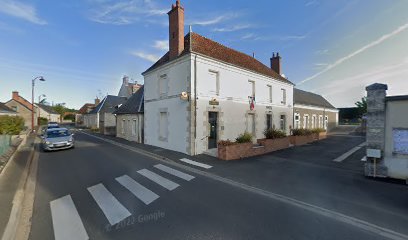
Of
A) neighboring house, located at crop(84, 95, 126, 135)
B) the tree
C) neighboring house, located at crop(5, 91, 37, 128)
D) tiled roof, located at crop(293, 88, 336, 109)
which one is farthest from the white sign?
neighboring house, located at crop(5, 91, 37, 128)

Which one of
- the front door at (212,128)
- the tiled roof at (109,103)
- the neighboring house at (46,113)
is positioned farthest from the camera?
the neighboring house at (46,113)

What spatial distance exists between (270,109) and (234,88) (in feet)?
16.9

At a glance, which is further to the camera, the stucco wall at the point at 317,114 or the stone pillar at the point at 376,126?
the stucco wall at the point at 317,114

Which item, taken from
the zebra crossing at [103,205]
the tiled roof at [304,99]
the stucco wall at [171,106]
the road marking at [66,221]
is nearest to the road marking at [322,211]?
the zebra crossing at [103,205]

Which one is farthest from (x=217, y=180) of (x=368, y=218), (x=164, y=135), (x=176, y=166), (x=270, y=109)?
(x=270, y=109)

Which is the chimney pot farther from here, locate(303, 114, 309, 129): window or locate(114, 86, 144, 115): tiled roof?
locate(303, 114, 309, 129): window

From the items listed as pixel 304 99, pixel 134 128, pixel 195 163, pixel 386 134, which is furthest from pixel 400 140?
pixel 304 99

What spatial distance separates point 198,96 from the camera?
12078 millimetres

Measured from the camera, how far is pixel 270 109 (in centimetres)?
1777

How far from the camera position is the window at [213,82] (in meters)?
12.9

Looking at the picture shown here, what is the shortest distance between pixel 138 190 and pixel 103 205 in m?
1.20

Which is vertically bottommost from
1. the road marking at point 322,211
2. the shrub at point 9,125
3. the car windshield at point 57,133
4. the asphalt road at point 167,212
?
the road marking at point 322,211

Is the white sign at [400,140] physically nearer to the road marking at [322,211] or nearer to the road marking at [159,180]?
the road marking at [322,211]

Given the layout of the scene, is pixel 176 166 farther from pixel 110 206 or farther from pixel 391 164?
pixel 391 164
